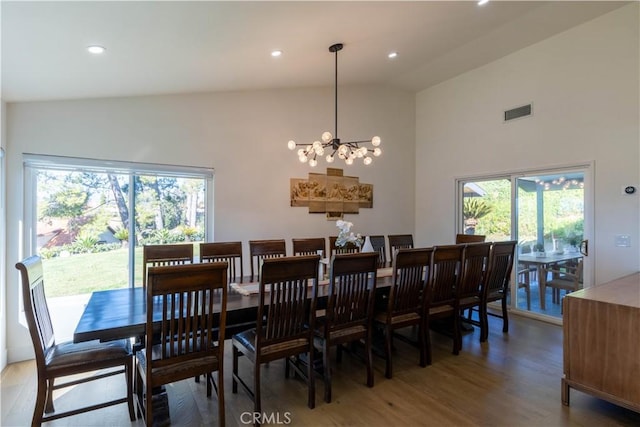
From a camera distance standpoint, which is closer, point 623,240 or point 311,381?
point 311,381

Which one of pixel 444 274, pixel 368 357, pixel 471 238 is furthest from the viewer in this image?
pixel 471 238

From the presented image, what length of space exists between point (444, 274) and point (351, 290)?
119 cm

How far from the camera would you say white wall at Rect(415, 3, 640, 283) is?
3.64m

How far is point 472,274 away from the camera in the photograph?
347 cm

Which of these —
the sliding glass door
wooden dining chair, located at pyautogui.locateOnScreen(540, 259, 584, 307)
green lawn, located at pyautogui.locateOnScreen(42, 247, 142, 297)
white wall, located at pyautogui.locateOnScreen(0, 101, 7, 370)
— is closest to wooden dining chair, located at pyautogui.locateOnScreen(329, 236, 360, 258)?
green lawn, located at pyautogui.locateOnScreen(42, 247, 142, 297)

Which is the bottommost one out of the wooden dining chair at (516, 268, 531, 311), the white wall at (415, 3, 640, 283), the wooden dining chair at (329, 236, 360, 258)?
the wooden dining chair at (516, 268, 531, 311)

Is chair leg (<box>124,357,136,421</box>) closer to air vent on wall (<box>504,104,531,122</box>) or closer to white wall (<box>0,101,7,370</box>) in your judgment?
white wall (<box>0,101,7,370</box>)

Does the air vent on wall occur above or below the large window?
above

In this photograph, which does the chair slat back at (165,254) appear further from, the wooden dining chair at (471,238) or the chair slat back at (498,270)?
the wooden dining chair at (471,238)

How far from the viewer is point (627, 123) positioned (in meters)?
3.64

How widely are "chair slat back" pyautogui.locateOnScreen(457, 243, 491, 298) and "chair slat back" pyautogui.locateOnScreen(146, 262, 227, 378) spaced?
2474mm

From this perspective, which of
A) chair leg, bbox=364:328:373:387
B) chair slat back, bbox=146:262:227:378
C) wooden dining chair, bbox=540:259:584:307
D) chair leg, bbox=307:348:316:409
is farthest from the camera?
wooden dining chair, bbox=540:259:584:307

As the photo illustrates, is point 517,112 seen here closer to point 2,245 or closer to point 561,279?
point 561,279

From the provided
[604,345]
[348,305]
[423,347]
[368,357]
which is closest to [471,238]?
[423,347]
